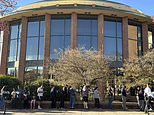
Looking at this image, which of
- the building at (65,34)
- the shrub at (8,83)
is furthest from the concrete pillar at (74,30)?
the shrub at (8,83)

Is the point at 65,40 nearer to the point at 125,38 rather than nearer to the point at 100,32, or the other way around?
the point at 100,32

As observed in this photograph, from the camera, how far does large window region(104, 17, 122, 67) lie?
38772 mm

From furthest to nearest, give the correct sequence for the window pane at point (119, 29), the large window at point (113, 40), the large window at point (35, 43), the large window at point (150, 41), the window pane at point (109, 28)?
the large window at point (150, 41), the window pane at point (119, 29), the window pane at point (109, 28), the large window at point (35, 43), the large window at point (113, 40)

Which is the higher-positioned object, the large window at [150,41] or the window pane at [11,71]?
the large window at [150,41]

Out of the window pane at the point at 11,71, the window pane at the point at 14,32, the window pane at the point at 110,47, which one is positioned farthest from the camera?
the window pane at the point at 14,32

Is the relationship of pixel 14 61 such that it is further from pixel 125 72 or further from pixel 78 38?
pixel 125 72

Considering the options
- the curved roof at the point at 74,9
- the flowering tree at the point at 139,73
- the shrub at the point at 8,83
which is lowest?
the shrub at the point at 8,83

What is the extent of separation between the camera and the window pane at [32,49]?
39419 mm

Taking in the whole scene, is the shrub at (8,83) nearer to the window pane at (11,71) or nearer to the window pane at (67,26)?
the window pane at (67,26)

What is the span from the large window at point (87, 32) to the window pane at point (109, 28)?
136 centimetres

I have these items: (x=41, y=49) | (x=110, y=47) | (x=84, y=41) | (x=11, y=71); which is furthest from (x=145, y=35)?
(x=11, y=71)

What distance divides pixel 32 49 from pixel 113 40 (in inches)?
410

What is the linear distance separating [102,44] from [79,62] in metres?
9.88

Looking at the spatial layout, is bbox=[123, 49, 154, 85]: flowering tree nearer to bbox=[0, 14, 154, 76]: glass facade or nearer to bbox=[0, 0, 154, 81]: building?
bbox=[0, 14, 154, 76]: glass facade
